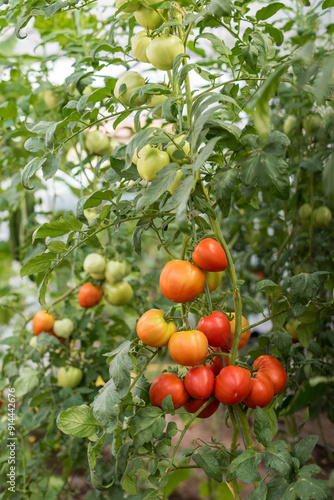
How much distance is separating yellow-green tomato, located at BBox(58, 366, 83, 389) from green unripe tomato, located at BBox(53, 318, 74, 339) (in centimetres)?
9

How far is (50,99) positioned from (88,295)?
0.55 meters

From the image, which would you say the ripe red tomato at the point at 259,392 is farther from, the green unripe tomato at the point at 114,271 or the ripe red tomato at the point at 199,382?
the green unripe tomato at the point at 114,271

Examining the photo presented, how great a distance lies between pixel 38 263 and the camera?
24.4 inches

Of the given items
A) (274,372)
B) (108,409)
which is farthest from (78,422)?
(274,372)

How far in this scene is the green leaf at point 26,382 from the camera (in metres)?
1.04

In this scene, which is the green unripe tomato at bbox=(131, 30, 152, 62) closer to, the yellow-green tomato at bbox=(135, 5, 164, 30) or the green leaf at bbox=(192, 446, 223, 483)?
the yellow-green tomato at bbox=(135, 5, 164, 30)

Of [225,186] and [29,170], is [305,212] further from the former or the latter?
[29,170]

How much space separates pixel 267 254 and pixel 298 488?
3.68 ft

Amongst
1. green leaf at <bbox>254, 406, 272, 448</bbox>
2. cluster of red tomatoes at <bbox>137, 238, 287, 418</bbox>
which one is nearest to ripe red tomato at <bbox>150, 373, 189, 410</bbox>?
cluster of red tomatoes at <bbox>137, 238, 287, 418</bbox>

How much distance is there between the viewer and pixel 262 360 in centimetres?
68

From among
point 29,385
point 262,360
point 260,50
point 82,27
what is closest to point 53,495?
point 29,385

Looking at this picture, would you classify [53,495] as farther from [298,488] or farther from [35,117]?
[35,117]

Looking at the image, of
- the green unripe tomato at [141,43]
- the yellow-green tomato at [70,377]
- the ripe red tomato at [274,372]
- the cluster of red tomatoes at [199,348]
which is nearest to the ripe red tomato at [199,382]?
the cluster of red tomatoes at [199,348]

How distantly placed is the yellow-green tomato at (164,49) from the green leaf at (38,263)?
0.31 metres
